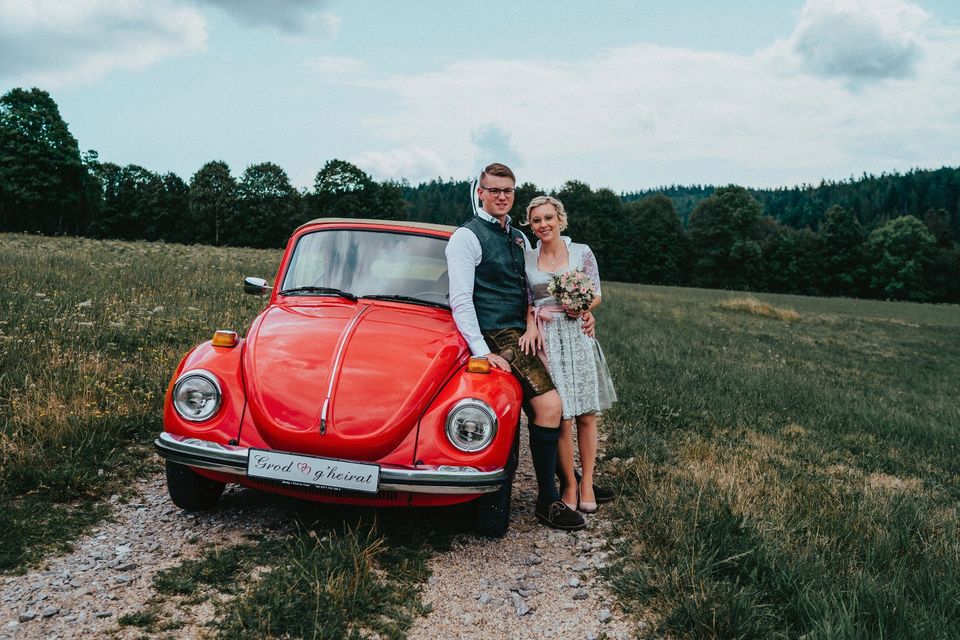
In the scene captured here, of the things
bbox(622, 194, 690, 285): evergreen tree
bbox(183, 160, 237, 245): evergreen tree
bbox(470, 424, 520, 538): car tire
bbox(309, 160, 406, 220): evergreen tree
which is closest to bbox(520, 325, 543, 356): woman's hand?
bbox(470, 424, 520, 538): car tire

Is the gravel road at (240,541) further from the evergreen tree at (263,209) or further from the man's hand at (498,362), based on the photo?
the evergreen tree at (263,209)

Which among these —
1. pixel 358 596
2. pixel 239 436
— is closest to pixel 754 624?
pixel 358 596

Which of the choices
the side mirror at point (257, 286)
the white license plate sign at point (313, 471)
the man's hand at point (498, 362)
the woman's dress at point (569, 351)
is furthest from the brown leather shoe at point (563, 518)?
the side mirror at point (257, 286)

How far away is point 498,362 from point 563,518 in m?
1.10

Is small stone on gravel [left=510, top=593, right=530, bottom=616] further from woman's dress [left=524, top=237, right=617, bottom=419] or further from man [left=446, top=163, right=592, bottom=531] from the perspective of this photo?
woman's dress [left=524, top=237, right=617, bottom=419]

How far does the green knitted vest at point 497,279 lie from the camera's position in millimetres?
4027

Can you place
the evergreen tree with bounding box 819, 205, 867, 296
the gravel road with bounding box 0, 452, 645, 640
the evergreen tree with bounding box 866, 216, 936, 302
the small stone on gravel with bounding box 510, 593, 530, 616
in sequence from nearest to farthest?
1. the gravel road with bounding box 0, 452, 645, 640
2. the small stone on gravel with bounding box 510, 593, 530, 616
3. the evergreen tree with bounding box 866, 216, 936, 302
4. the evergreen tree with bounding box 819, 205, 867, 296

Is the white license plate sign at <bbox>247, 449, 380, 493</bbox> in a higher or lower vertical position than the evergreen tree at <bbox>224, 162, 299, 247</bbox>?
lower

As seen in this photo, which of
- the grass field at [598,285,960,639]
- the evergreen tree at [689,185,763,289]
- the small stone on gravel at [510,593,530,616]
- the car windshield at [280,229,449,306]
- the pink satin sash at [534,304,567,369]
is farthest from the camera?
the evergreen tree at [689,185,763,289]

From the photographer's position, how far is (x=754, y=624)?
2762mm

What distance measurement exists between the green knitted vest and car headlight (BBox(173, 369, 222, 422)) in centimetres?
162

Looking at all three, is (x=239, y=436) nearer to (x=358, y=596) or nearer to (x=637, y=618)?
(x=358, y=596)

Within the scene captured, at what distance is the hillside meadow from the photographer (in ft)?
9.60

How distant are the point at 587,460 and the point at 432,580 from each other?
1487mm
